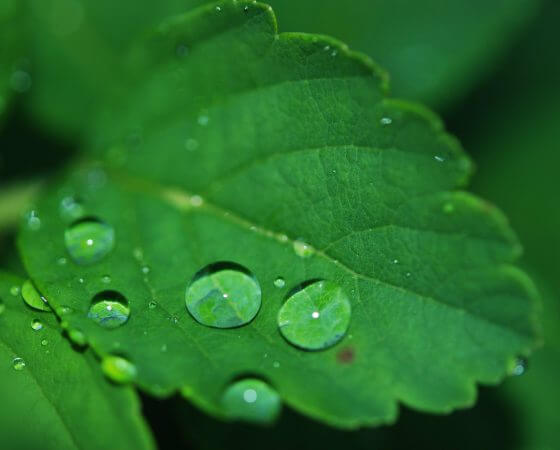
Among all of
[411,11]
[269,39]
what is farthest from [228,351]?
[411,11]

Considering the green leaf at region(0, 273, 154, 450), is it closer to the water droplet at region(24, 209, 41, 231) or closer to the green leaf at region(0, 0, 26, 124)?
the water droplet at region(24, 209, 41, 231)

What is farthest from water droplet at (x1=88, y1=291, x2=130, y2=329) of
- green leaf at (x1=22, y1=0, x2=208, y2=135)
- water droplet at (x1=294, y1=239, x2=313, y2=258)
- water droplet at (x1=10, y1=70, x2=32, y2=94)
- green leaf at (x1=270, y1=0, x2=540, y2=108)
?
green leaf at (x1=270, y1=0, x2=540, y2=108)

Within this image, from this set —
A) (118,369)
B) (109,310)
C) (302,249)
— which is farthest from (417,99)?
(118,369)

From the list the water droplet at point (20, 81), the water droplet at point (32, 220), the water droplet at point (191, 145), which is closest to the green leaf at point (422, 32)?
the water droplet at point (191, 145)

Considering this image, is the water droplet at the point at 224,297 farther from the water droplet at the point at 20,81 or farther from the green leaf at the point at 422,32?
the green leaf at the point at 422,32

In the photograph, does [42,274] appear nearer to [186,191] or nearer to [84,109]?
[186,191]

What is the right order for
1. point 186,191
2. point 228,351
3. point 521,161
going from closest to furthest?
point 228,351 → point 186,191 → point 521,161

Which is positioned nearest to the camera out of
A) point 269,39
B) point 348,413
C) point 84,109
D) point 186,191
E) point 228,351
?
point 348,413
